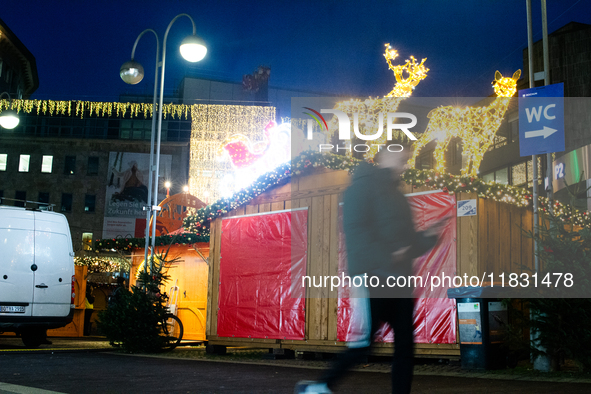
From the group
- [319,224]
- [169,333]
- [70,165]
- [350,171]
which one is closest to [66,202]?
[70,165]

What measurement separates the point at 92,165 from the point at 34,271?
136 ft

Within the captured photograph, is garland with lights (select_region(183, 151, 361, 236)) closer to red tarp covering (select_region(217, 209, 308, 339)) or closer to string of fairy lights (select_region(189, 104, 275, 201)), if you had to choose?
red tarp covering (select_region(217, 209, 308, 339))

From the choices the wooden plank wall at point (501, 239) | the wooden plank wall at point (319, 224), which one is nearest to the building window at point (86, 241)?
the wooden plank wall at point (319, 224)

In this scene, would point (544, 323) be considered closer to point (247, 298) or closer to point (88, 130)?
point (247, 298)

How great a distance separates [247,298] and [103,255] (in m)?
34.1

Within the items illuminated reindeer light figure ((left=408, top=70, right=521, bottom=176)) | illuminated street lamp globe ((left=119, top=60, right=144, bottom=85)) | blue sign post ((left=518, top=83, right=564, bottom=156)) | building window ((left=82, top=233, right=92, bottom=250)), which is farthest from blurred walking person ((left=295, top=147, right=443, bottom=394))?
building window ((left=82, top=233, right=92, bottom=250))

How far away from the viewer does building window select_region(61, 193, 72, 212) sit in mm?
51338

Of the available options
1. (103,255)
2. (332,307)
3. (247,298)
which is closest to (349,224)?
(332,307)

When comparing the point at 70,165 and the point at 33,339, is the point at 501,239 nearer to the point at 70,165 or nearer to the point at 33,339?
the point at 33,339

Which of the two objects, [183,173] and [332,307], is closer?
[332,307]

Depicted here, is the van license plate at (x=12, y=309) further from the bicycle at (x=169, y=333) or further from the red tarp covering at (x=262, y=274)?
the red tarp covering at (x=262, y=274)

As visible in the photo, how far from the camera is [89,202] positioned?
5166cm

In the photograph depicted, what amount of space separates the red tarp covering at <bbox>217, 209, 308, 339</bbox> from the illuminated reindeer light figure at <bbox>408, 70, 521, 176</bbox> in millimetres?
6186

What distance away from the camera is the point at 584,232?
827 centimetres
